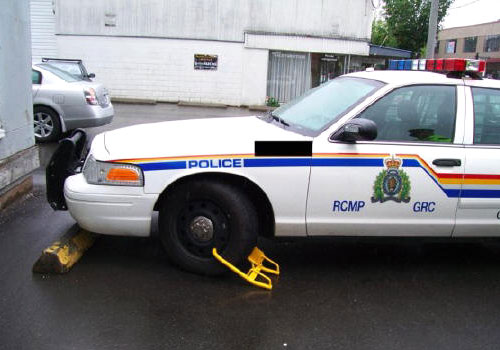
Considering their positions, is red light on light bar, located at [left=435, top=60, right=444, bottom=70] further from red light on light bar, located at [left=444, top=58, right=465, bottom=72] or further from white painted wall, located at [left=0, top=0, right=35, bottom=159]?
white painted wall, located at [left=0, top=0, right=35, bottom=159]

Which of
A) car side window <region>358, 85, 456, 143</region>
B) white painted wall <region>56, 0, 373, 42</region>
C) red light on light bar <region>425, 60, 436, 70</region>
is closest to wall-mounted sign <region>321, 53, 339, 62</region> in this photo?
white painted wall <region>56, 0, 373, 42</region>

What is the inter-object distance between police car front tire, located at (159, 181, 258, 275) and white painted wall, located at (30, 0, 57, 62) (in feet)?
61.1

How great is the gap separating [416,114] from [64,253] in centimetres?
302

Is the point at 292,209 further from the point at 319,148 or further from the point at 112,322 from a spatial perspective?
the point at 112,322

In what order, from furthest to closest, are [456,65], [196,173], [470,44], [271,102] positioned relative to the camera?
[470,44]
[271,102]
[456,65]
[196,173]

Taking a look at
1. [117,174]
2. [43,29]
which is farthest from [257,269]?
[43,29]

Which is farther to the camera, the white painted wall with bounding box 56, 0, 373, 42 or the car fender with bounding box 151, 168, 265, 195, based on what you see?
the white painted wall with bounding box 56, 0, 373, 42

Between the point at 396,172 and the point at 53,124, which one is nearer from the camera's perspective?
the point at 396,172

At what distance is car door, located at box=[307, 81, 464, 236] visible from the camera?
402 centimetres

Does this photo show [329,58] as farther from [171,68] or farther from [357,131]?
[357,131]

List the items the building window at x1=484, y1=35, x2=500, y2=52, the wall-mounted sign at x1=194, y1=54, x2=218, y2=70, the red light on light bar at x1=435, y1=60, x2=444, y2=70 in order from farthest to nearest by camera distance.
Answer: the building window at x1=484, y1=35, x2=500, y2=52
the wall-mounted sign at x1=194, y1=54, x2=218, y2=70
the red light on light bar at x1=435, y1=60, x2=444, y2=70

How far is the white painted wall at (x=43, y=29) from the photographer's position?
20.6 m

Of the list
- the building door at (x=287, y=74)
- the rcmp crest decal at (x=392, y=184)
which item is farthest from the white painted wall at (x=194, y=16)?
the rcmp crest decal at (x=392, y=184)

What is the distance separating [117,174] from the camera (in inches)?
156
